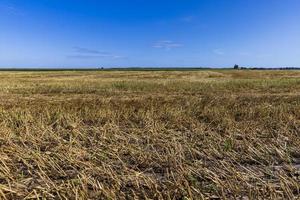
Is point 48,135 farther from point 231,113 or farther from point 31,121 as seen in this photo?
point 231,113

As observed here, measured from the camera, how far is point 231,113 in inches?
487

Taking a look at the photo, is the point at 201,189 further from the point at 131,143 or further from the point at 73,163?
the point at 131,143

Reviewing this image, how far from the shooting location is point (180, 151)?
699cm

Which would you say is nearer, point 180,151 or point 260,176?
point 260,176

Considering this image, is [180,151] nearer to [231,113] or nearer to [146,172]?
[146,172]

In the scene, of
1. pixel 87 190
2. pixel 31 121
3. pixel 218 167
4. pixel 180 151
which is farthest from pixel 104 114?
pixel 87 190

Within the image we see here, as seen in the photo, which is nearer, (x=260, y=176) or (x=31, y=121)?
(x=260, y=176)

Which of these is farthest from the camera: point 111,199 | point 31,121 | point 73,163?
point 31,121

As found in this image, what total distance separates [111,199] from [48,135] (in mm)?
4038

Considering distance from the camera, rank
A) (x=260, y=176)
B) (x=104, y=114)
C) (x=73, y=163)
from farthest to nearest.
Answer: (x=104, y=114)
(x=73, y=163)
(x=260, y=176)

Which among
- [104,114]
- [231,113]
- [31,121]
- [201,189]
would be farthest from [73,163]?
[231,113]

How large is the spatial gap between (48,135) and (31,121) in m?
2.21

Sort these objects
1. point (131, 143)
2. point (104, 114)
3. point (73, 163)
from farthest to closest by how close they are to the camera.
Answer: point (104, 114) < point (131, 143) < point (73, 163)

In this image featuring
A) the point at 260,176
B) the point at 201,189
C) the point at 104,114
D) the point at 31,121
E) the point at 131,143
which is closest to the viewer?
the point at 201,189
